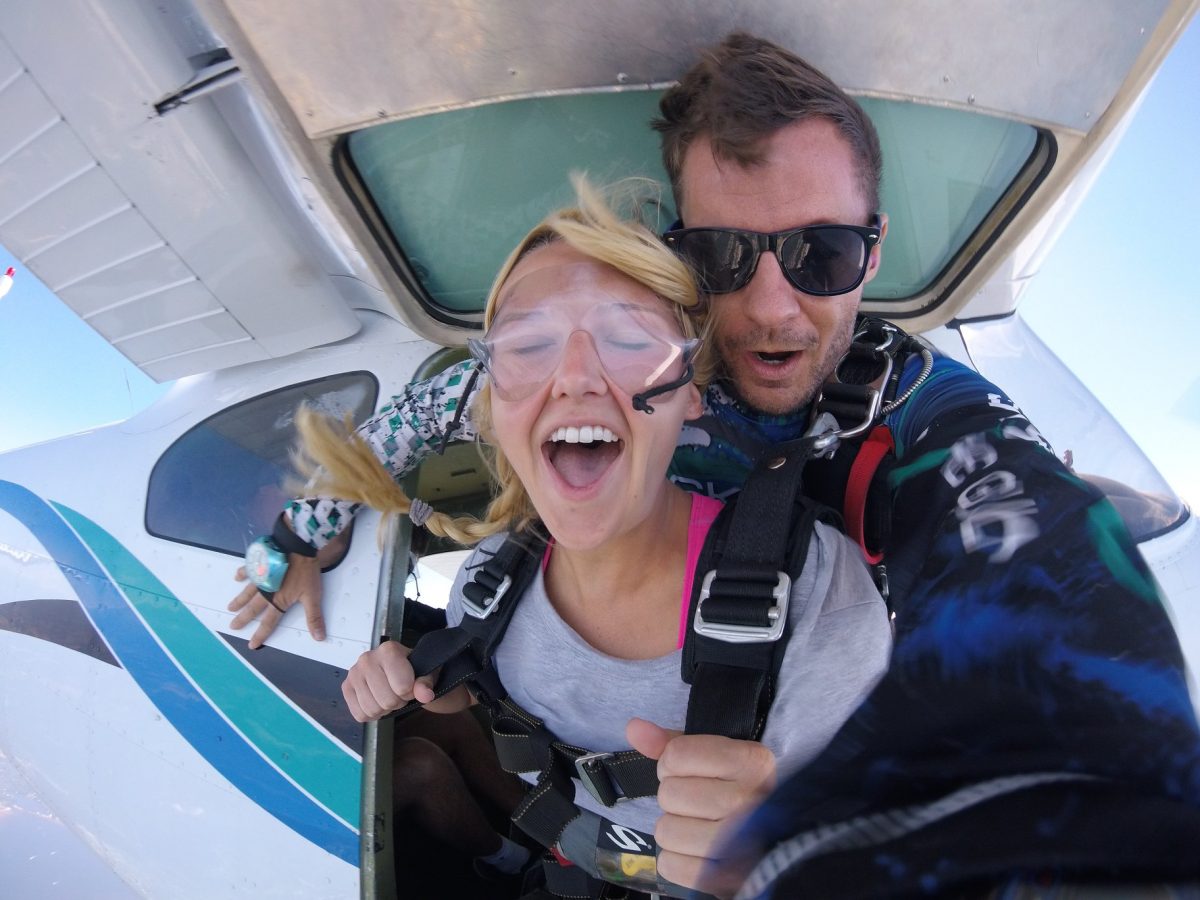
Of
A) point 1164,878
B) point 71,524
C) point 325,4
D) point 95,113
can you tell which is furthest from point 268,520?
point 1164,878

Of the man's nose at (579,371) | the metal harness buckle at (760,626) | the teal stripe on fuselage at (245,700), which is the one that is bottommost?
the teal stripe on fuselage at (245,700)

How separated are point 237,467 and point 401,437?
547 mm

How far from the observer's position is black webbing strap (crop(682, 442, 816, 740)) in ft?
2.67

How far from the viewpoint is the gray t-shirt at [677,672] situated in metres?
0.84

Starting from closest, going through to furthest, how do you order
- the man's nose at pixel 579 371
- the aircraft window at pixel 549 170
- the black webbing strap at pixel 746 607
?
the black webbing strap at pixel 746 607
the man's nose at pixel 579 371
the aircraft window at pixel 549 170

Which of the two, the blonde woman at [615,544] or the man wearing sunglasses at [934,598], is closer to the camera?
the man wearing sunglasses at [934,598]

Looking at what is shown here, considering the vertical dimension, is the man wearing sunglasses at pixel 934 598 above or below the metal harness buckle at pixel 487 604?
above

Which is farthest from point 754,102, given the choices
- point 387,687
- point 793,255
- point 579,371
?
point 387,687

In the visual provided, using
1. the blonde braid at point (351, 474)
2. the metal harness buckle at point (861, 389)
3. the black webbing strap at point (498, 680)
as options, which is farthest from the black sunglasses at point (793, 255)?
→ the blonde braid at point (351, 474)

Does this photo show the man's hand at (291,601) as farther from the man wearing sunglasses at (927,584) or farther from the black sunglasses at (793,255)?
the black sunglasses at (793,255)

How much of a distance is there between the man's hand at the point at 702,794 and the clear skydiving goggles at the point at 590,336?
43cm

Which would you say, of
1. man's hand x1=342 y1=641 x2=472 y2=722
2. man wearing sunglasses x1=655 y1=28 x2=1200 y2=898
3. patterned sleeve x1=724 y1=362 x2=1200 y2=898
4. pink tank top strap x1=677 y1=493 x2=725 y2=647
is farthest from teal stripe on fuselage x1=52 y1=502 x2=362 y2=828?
patterned sleeve x1=724 y1=362 x2=1200 y2=898

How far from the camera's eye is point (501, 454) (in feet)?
4.09

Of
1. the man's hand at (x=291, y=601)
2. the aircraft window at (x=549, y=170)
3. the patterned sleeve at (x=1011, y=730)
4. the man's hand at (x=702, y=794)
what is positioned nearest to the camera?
the patterned sleeve at (x=1011, y=730)
